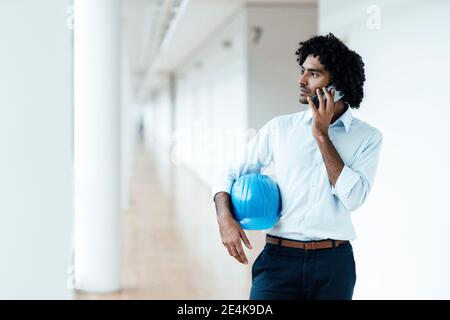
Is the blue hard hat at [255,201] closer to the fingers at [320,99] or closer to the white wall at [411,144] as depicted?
the fingers at [320,99]

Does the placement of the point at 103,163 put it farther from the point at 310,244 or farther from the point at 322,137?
the point at 322,137

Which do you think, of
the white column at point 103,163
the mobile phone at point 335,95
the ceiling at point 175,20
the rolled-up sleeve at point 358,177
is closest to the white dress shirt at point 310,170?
the rolled-up sleeve at point 358,177

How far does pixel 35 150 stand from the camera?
2.12 meters

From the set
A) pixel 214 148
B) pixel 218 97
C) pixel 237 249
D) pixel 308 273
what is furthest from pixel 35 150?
pixel 218 97

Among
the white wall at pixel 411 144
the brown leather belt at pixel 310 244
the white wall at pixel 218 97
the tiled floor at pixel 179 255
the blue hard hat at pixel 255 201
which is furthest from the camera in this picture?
the tiled floor at pixel 179 255

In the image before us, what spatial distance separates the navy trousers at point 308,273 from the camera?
2.18 metres

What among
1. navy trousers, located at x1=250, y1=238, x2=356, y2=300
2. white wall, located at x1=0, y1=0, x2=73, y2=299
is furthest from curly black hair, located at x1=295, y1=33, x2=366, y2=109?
white wall, located at x1=0, y1=0, x2=73, y2=299

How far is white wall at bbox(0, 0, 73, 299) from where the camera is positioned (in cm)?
196

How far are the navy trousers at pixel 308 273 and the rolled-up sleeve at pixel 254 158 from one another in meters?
0.30

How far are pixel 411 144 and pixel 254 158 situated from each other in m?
1.20

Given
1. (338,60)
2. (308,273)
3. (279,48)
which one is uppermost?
(279,48)

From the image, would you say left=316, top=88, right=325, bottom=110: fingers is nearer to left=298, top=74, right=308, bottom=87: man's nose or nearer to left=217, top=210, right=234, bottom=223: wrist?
left=298, top=74, right=308, bottom=87: man's nose

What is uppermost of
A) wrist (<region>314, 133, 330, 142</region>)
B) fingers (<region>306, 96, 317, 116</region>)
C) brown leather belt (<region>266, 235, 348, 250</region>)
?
fingers (<region>306, 96, 317, 116</region>)

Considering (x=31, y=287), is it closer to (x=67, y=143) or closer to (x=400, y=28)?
(x=67, y=143)
